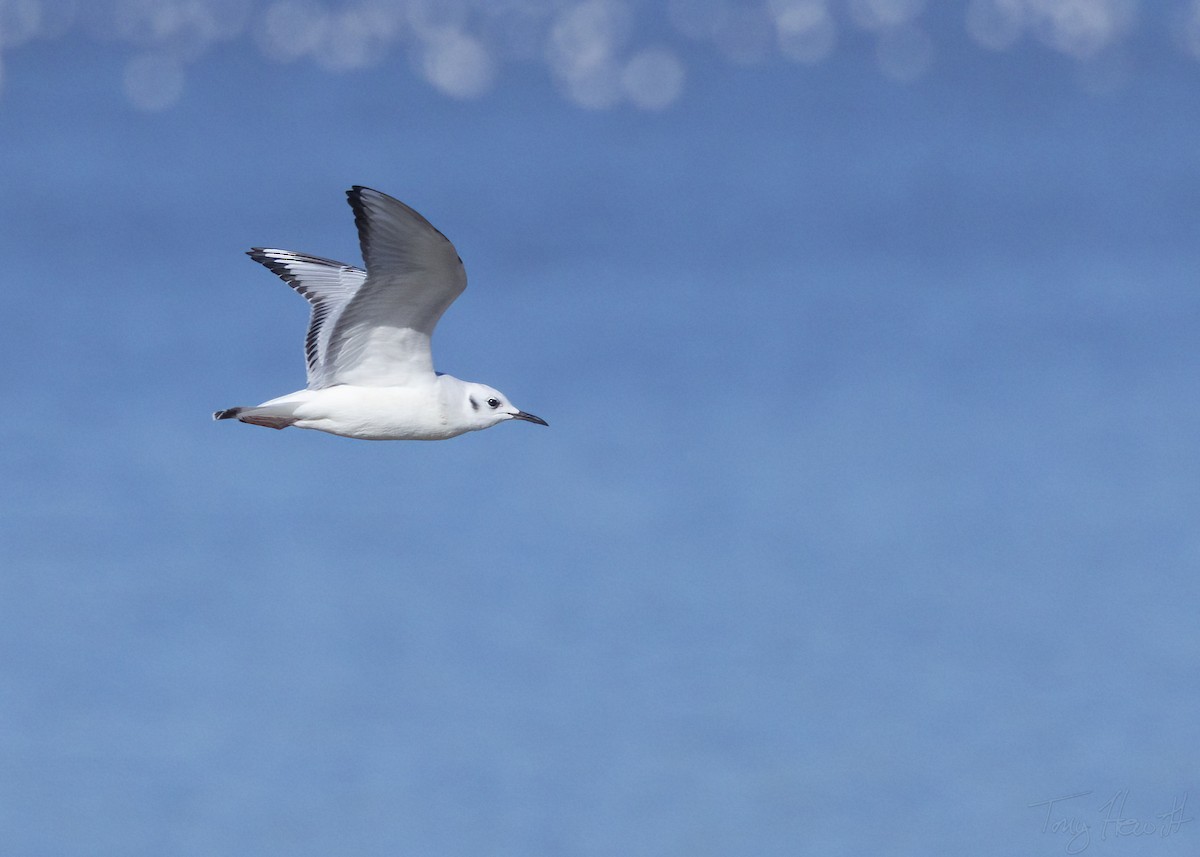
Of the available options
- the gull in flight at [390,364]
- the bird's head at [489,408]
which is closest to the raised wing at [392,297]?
the gull in flight at [390,364]

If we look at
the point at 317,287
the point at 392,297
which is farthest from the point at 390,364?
the point at 317,287

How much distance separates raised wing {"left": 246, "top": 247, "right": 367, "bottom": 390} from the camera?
29.8 ft

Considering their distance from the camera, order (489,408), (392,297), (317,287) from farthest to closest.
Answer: (317,287) → (489,408) → (392,297)

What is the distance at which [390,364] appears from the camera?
8.95 meters

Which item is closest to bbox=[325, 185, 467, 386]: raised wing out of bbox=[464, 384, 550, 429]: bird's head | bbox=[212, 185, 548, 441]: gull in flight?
bbox=[212, 185, 548, 441]: gull in flight

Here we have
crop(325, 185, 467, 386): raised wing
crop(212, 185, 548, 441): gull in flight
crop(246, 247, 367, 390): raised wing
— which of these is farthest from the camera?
crop(246, 247, 367, 390): raised wing

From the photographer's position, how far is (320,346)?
9.12 metres

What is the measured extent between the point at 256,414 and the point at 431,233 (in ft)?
4.65

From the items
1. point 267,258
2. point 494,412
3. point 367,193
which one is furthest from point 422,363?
point 267,258

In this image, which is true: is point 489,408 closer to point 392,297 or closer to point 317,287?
point 392,297

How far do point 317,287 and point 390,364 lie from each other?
4.14ft

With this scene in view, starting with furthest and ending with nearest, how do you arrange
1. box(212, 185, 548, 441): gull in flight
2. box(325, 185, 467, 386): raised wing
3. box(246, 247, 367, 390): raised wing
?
box(246, 247, 367, 390): raised wing → box(212, 185, 548, 441): gull in flight → box(325, 185, 467, 386): raised wing

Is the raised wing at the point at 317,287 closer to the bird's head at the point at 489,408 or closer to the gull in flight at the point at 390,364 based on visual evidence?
the gull in flight at the point at 390,364

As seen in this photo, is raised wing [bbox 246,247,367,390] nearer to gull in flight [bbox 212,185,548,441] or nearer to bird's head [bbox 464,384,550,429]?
gull in flight [bbox 212,185,548,441]
